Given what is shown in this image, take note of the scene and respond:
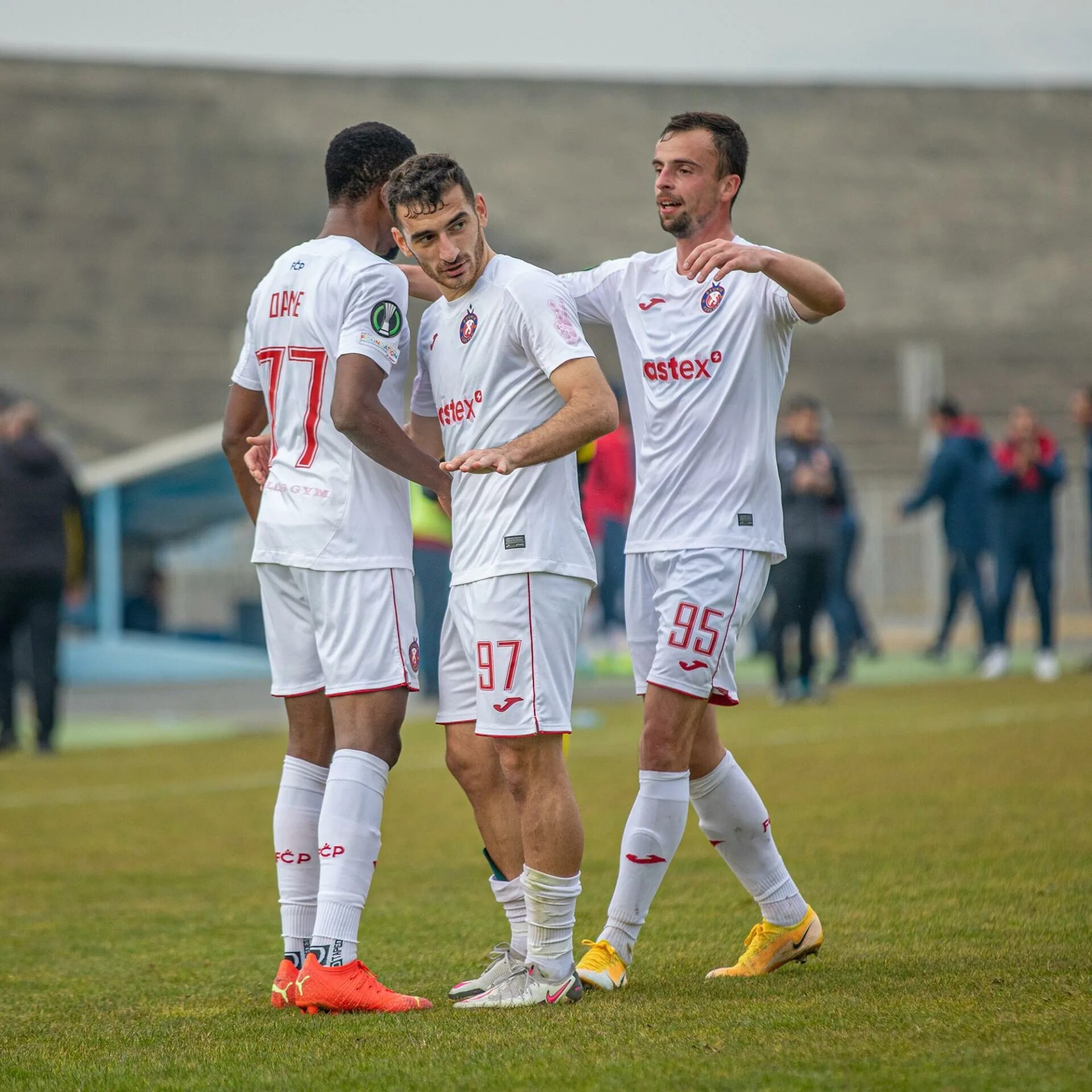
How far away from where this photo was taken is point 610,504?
1523 cm

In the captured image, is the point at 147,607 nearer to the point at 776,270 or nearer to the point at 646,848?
the point at 646,848

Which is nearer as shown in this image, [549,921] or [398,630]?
[549,921]

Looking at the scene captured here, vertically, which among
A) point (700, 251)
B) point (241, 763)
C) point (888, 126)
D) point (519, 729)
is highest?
point (888, 126)

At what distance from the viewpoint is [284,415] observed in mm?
4691

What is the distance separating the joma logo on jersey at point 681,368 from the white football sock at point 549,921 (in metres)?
1.45

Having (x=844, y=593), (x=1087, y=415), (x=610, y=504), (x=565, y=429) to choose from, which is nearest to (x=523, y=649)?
(x=565, y=429)

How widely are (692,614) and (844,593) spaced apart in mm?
11796

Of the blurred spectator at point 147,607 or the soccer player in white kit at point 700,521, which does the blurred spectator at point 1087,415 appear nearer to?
the soccer player in white kit at point 700,521

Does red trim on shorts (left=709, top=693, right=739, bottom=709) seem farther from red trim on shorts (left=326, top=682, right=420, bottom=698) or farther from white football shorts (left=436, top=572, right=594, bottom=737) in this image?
red trim on shorts (left=326, top=682, right=420, bottom=698)

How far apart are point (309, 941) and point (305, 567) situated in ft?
3.36

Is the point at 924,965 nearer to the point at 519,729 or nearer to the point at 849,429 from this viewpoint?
the point at 519,729

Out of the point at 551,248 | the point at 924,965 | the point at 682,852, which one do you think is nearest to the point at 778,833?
the point at 682,852

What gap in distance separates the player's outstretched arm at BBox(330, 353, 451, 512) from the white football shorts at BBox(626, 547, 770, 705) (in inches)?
28.7

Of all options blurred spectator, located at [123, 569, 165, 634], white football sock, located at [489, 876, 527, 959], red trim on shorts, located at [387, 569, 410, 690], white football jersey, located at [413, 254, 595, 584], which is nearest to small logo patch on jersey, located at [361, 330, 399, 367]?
white football jersey, located at [413, 254, 595, 584]
